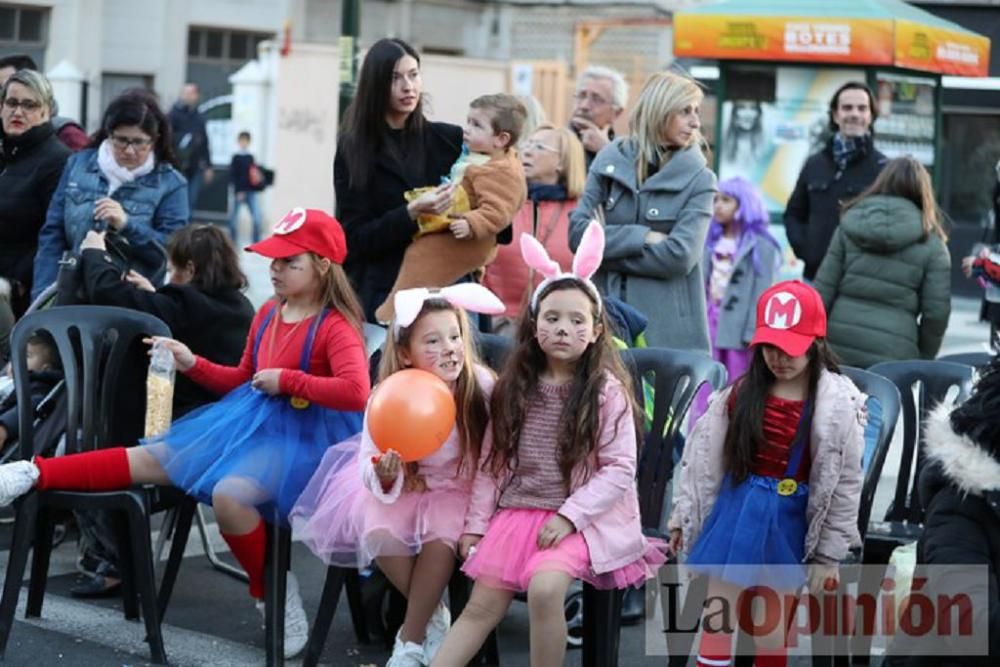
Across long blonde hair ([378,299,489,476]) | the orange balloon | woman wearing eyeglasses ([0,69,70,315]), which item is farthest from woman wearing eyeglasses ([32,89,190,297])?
the orange balloon

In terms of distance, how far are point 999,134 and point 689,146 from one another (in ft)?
51.3

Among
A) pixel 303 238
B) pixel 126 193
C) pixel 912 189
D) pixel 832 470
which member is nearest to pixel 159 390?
pixel 303 238

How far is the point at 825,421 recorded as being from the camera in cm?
502

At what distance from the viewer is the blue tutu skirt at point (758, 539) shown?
16.5 ft

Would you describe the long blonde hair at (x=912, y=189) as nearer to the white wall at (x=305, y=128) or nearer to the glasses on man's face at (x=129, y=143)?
the glasses on man's face at (x=129, y=143)

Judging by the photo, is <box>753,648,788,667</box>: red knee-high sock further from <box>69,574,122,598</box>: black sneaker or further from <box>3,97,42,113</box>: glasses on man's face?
<box>3,97,42,113</box>: glasses on man's face

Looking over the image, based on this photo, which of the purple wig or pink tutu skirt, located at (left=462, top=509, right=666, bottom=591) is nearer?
pink tutu skirt, located at (left=462, top=509, right=666, bottom=591)

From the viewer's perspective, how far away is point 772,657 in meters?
5.14

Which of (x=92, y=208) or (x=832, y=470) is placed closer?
(x=832, y=470)

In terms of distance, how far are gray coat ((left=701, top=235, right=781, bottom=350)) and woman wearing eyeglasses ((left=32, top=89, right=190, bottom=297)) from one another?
2.72 meters

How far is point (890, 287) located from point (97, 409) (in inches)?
135

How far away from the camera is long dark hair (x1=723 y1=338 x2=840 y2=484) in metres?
5.09

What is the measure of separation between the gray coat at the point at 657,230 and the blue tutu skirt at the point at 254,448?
1.56 m

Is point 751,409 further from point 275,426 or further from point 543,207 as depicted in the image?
point 543,207
